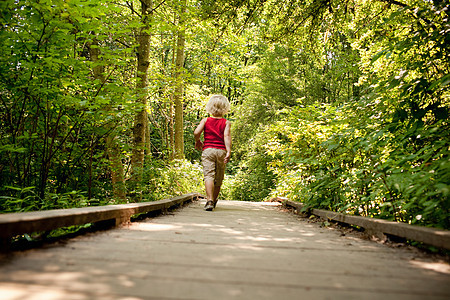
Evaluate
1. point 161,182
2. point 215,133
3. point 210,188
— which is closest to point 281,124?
point 215,133

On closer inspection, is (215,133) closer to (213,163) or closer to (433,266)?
(213,163)

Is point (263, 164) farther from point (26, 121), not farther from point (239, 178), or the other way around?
point (26, 121)

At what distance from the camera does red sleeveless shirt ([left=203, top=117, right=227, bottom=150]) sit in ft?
20.3

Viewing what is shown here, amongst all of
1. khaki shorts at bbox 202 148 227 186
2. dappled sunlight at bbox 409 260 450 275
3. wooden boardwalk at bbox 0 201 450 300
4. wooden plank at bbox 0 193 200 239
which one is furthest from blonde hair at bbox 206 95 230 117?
dappled sunlight at bbox 409 260 450 275

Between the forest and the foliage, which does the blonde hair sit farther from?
the foliage

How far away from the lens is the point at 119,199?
6.64m

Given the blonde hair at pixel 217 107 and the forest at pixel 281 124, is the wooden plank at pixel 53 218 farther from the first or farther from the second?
the blonde hair at pixel 217 107

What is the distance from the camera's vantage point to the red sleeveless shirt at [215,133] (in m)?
6.20

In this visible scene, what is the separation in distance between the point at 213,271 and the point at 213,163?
169 inches

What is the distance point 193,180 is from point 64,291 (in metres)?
10.9

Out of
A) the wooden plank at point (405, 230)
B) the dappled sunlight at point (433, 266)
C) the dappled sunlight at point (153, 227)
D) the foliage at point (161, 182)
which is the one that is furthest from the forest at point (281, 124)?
the dappled sunlight at point (153, 227)

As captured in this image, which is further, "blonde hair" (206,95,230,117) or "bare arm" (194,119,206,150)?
"blonde hair" (206,95,230,117)

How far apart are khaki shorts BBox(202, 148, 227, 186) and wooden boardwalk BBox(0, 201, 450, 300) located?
10.5ft

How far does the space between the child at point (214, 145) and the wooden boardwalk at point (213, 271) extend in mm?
3177
